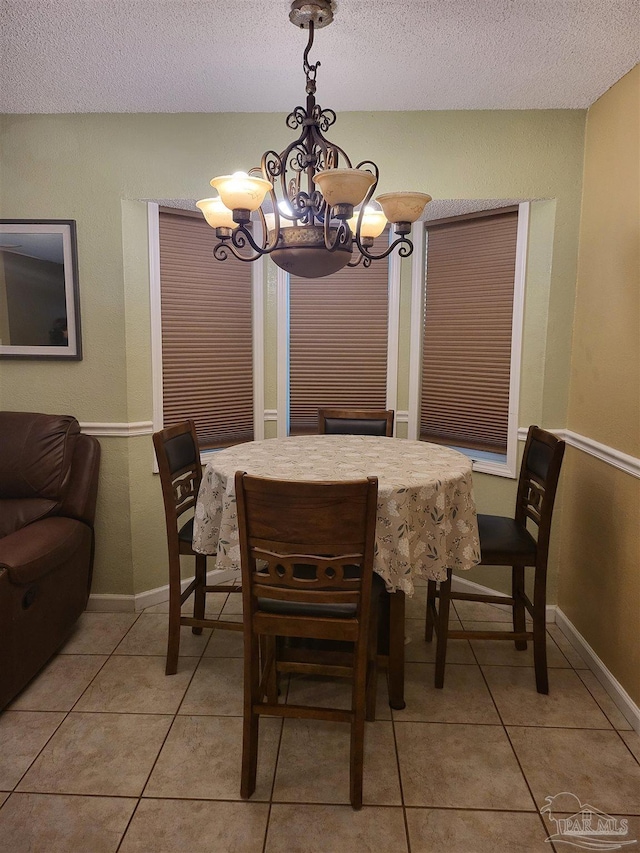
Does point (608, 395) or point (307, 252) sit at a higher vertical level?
point (307, 252)

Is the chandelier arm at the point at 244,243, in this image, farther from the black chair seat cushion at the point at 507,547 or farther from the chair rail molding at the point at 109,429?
the black chair seat cushion at the point at 507,547

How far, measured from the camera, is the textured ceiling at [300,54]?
6.39 ft

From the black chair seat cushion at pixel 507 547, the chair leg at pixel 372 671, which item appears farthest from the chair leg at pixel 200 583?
the black chair seat cushion at pixel 507 547

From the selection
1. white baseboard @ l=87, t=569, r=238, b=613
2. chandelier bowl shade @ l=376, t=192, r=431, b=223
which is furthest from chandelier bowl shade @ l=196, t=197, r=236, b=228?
white baseboard @ l=87, t=569, r=238, b=613

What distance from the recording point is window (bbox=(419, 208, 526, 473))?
295 centimetres

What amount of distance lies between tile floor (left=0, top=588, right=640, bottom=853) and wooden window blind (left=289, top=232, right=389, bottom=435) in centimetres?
153

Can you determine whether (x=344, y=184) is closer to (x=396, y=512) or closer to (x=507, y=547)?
(x=396, y=512)

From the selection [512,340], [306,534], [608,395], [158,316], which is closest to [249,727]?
[306,534]

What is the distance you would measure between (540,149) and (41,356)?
2.64 m

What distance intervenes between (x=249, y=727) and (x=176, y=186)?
7.89ft

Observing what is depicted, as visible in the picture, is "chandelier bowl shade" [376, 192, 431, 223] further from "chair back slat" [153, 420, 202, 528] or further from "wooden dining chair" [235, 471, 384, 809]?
"chair back slat" [153, 420, 202, 528]

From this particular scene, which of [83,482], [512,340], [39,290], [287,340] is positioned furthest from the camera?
[287,340]

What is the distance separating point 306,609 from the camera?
67.8 inches

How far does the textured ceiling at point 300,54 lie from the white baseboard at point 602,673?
7.92 ft
